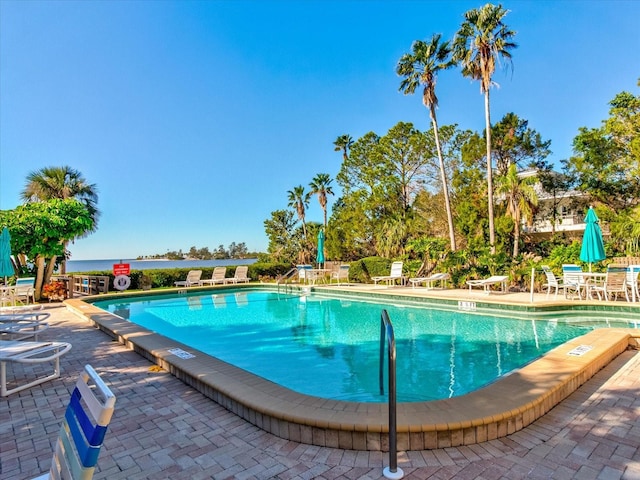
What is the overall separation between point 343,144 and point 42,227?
21.4 metres

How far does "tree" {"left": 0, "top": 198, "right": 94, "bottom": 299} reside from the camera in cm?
1170

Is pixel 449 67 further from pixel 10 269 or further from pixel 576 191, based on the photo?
pixel 10 269

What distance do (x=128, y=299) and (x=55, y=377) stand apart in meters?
10.6

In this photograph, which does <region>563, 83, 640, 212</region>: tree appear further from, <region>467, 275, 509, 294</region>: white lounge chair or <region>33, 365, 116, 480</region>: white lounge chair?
<region>33, 365, 116, 480</region>: white lounge chair

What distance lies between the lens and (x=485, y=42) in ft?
51.4

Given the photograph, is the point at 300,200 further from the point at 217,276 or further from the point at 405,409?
the point at 405,409

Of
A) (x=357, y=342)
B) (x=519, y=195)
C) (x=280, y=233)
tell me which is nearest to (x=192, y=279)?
(x=357, y=342)

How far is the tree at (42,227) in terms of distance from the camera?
1170cm

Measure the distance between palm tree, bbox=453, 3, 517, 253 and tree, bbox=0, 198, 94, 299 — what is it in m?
16.7

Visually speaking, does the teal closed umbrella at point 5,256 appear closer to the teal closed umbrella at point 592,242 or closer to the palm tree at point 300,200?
the teal closed umbrella at point 592,242

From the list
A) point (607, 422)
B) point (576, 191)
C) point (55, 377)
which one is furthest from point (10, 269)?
point (576, 191)

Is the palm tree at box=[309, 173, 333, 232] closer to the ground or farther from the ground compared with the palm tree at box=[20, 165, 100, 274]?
farther from the ground

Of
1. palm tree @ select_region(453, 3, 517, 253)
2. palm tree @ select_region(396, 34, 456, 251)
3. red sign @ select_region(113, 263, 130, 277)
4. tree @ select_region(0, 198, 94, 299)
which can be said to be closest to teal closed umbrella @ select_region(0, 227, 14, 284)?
tree @ select_region(0, 198, 94, 299)

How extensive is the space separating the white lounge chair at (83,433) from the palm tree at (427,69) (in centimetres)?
1734
